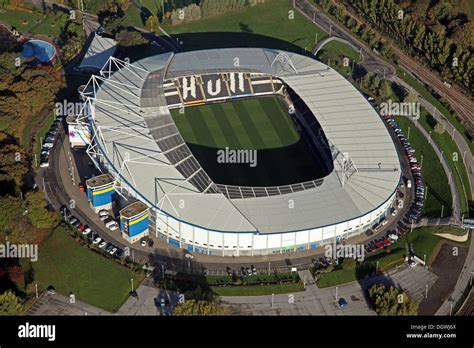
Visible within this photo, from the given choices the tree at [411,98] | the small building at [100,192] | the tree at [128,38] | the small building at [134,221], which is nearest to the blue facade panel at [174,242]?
the small building at [134,221]

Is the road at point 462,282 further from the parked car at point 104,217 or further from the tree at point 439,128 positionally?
the parked car at point 104,217

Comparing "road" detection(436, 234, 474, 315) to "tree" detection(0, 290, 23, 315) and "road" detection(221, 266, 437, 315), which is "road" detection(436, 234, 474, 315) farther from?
"tree" detection(0, 290, 23, 315)

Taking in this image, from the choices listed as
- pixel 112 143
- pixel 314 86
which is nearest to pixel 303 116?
pixel 314 86

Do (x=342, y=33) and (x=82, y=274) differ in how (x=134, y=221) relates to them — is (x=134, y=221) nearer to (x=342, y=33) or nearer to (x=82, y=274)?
(x=82, y=274)

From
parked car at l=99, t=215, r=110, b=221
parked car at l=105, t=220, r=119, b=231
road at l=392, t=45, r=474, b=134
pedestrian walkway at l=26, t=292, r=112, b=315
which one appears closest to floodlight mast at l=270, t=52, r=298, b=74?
road at l=392, t=45, r=474, b=134

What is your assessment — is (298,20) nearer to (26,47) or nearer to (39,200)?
(26,47)

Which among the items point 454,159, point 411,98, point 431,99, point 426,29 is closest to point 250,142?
point 411,98
